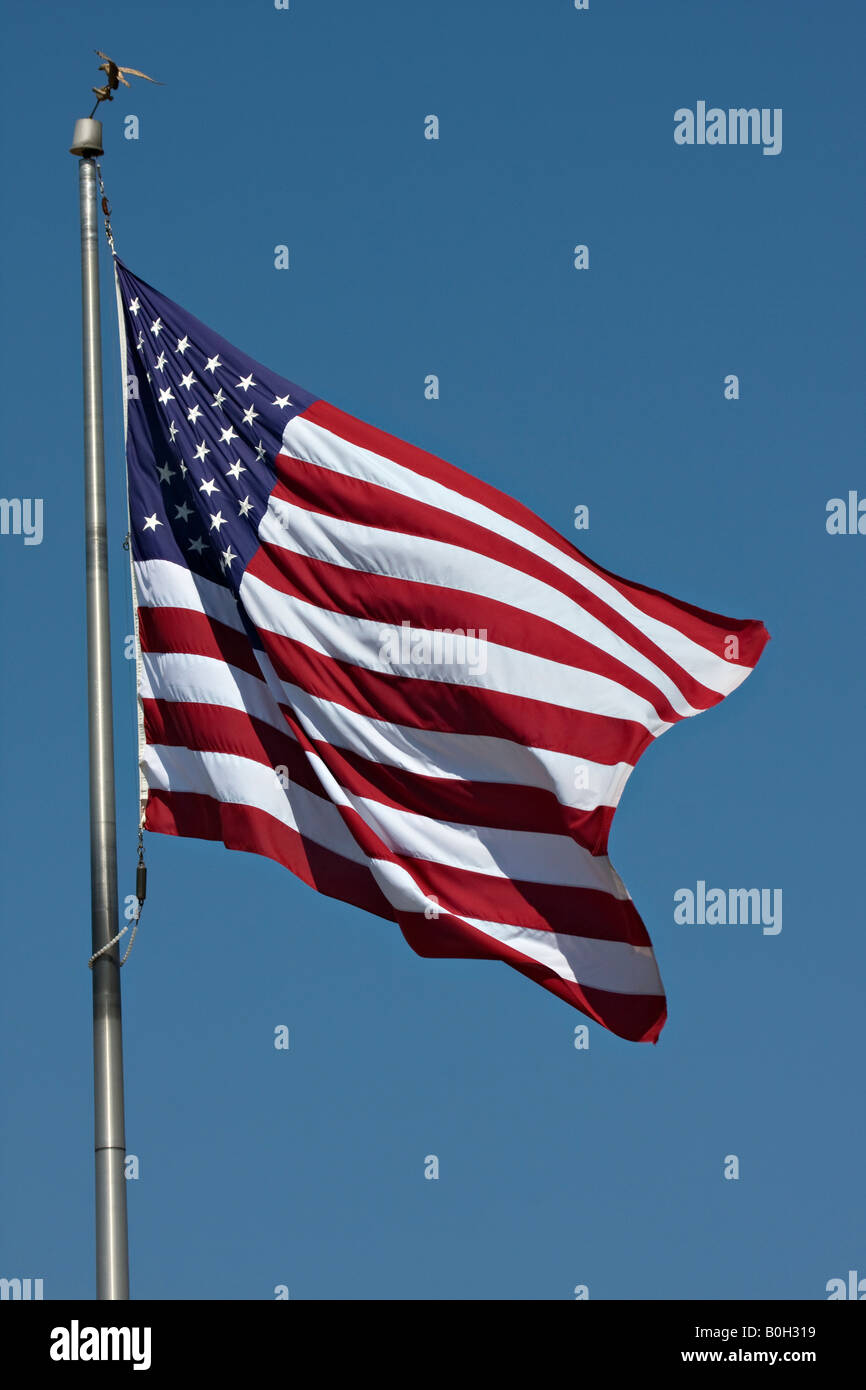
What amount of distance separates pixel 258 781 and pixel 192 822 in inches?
24.5

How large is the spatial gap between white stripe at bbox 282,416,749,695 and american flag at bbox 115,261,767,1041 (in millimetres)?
18

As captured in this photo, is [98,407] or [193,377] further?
[193,377]

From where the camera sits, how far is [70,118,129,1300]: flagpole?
16.3 metres

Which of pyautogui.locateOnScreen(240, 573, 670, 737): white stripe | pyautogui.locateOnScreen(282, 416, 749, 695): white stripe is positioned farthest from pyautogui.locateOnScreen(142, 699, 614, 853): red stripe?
pyautogui.locateOnScreen(282, 416, 749, 695): white stripe

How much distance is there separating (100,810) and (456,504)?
425cm

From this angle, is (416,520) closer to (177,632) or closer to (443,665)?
(443,665)

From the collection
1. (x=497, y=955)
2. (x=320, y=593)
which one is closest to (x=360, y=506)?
(x=320, y=593)

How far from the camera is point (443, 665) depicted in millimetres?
19078

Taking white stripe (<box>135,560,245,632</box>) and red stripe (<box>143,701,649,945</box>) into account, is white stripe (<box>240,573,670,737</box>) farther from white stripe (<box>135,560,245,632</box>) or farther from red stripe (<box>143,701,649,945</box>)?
red stripe (<box>143,701,649,945</box>)

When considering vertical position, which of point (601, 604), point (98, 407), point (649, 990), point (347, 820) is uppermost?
point (98, 407)

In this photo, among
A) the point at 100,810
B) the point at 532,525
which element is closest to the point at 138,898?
the point at 100,810

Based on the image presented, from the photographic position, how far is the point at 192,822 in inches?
732

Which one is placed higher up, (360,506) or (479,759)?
(360,506)

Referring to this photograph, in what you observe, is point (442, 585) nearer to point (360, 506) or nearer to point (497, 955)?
point (360, 506)
